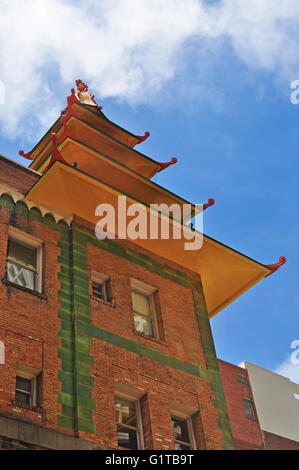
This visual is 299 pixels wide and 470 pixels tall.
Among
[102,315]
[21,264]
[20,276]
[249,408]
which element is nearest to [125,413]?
[102,315]

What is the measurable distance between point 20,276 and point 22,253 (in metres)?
0.95

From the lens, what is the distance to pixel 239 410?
36.9 m

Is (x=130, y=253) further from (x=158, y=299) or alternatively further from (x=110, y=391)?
(x=110, y=391)

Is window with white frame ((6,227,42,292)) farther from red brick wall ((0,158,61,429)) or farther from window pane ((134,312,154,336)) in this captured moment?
window pane ((134,312,154,336))

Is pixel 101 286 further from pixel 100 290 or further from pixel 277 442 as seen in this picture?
pixel 277 442

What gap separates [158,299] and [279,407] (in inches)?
799

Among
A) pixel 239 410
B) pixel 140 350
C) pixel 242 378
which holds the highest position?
pixel 242 378

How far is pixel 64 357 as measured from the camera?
17531mm

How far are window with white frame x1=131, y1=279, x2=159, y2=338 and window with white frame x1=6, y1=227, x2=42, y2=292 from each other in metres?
3.56

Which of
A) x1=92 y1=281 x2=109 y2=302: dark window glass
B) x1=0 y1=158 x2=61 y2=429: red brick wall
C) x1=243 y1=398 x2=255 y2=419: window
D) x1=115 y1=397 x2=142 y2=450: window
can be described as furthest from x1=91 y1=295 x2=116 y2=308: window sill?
x1=243 y1=398 x2=255 y2=419: window
